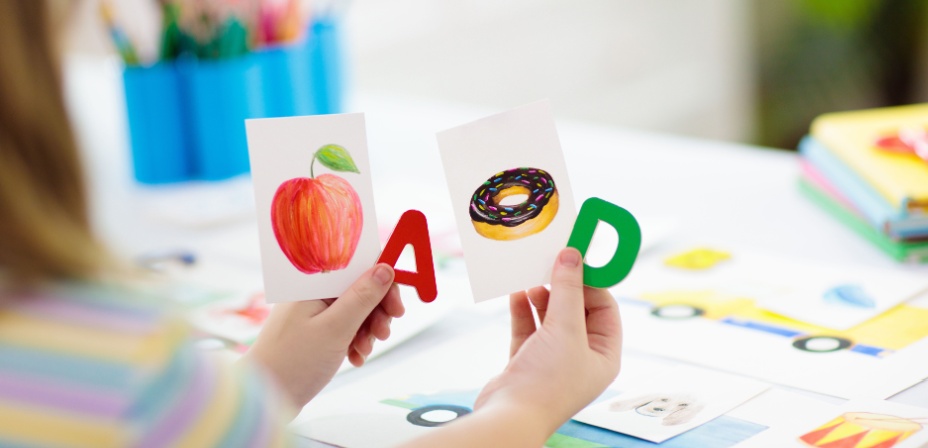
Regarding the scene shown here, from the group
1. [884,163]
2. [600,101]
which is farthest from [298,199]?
[600,101]

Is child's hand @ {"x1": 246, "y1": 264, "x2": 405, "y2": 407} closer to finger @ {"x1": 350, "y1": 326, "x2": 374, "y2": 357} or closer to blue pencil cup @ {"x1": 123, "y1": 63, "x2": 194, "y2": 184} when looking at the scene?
finger @ {"x1": 350, "y1": 326, "x2": 374, "y2": 357}

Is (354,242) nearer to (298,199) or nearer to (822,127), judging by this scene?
(298,199)

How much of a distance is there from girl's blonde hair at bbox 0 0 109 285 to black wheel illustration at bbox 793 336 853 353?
59 cm

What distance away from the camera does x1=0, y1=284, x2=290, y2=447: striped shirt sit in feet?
1.57

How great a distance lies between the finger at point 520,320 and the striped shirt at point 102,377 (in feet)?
1.02

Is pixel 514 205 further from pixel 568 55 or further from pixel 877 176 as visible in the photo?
pixel 568 55

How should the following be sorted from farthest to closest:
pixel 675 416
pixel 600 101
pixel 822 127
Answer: pixel 600 101
pixel 822 127
pixel 675 416

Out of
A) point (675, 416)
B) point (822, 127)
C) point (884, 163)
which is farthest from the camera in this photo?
point (822, 127)

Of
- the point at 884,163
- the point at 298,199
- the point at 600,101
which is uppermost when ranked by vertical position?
the point at 600,101

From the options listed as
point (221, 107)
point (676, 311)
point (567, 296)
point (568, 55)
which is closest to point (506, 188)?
point (567, 296)

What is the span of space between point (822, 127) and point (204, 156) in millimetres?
753

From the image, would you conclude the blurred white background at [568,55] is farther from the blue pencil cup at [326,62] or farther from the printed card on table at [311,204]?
the printed card on table at [311,204]

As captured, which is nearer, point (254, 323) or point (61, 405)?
point (61, 405)

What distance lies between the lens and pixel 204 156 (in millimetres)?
1307
